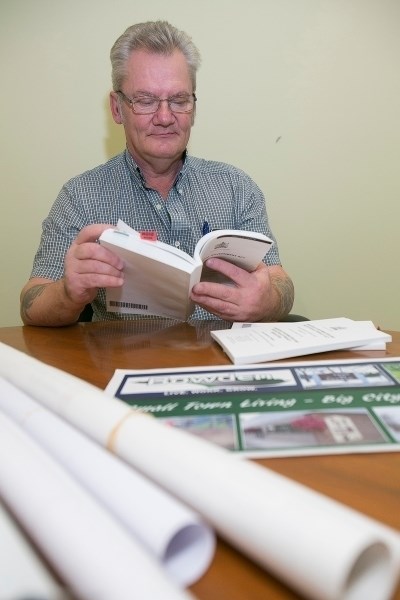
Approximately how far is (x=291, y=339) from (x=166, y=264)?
0.84 ft

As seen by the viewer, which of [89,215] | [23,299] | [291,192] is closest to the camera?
[23,299]

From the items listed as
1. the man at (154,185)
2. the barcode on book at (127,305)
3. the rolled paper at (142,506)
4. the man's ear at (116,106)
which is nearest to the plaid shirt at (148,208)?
the man at (154,185)

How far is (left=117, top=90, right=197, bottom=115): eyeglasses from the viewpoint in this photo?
1.36 metres

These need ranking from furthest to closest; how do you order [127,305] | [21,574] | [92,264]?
[127,305]
[92,264]
[21,574]

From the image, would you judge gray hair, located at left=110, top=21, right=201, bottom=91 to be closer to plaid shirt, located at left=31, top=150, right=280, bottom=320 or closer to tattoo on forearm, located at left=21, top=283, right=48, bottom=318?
plaid shirt, located at left=31, top=150, right=280, bottom=320

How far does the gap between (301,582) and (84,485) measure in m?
0.15

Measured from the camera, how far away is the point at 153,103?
4.49 ft

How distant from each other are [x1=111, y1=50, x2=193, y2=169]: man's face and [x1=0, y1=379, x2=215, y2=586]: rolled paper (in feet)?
3.73

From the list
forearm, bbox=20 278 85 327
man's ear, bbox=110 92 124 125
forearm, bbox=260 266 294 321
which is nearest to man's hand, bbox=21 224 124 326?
forearm, bbox=20 278 85 327

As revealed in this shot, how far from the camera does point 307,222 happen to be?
74.2 inches

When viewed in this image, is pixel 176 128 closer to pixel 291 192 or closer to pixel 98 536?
pixel 291 192

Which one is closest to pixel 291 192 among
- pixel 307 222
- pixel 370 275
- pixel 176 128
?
pixel 307 222

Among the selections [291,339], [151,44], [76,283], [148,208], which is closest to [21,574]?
[291,339]

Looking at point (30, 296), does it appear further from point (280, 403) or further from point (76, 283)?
point (280, 403)
